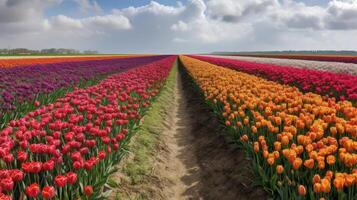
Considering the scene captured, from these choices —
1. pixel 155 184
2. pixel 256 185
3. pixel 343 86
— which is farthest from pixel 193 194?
pixel 343 86

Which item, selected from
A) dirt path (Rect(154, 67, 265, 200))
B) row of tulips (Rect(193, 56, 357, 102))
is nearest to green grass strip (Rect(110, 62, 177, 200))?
dirt path (Rect(154, 67, 265, 200))

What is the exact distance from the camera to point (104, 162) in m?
5.08

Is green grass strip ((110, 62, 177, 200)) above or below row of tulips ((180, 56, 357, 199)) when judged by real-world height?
below

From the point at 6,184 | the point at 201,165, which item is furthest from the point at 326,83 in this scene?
the point at 6,184

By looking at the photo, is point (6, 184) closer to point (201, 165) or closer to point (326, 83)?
point (201, 165)

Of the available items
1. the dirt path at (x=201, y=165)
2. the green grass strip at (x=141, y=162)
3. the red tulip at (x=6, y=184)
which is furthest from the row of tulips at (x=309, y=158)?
the red tulip at (x=6, y=184)

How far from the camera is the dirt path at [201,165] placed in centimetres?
603

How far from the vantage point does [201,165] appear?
7.51 m

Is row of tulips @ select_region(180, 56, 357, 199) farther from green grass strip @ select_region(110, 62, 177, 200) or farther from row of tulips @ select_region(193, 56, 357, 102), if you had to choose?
row of tulips @ select_region(193, 56, 357, 102)

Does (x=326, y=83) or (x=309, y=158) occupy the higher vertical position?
(x=326, y=83)

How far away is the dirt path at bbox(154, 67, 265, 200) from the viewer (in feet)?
19.8

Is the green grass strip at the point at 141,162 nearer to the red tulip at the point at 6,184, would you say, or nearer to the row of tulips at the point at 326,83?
the red tulip at the point at 6,184

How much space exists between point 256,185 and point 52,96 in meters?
8.61

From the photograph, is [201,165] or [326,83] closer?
[201,165]
